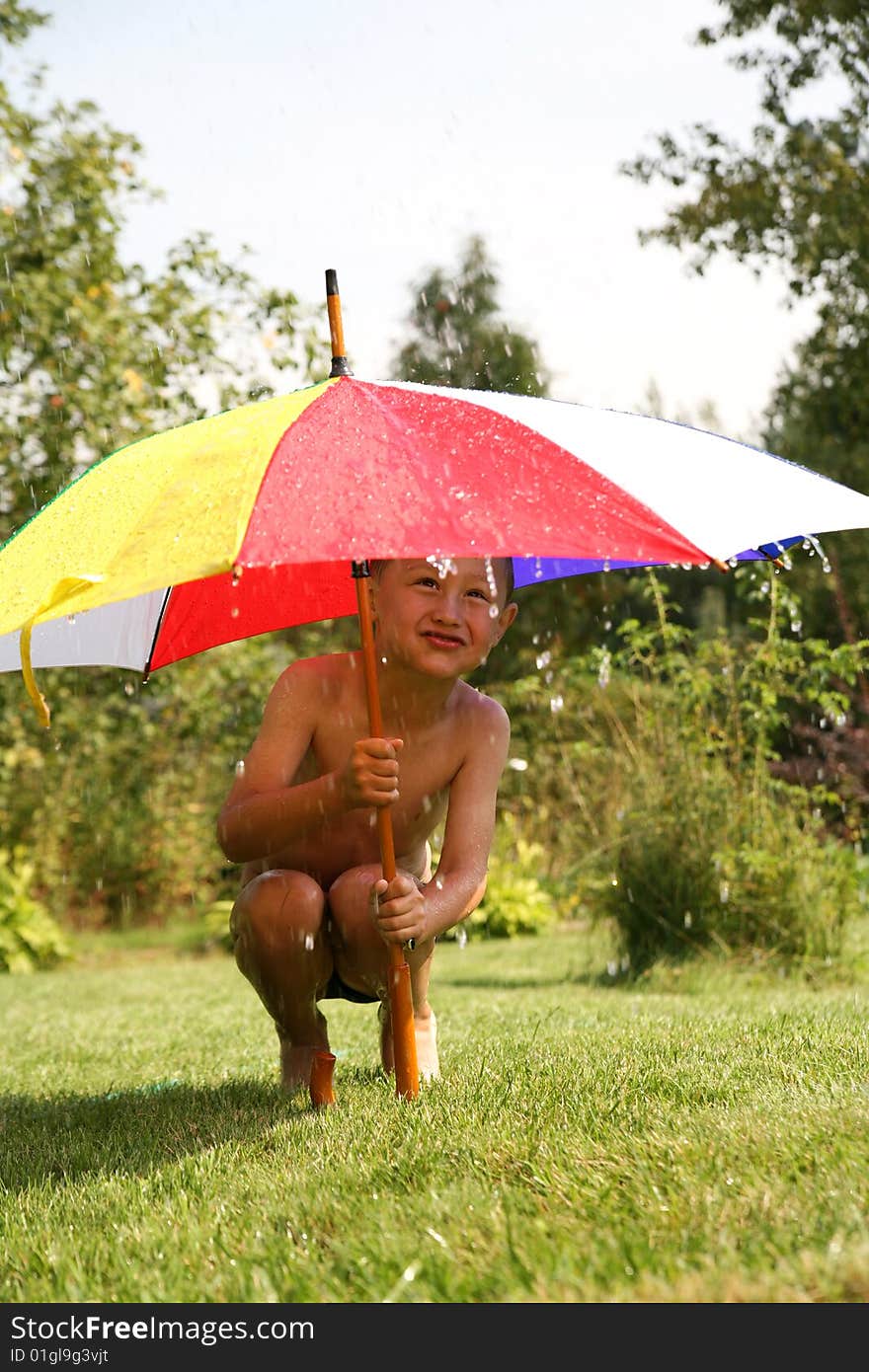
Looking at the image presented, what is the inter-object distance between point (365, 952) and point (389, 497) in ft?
4.43

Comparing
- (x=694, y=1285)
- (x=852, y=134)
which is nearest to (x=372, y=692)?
(x=694, y=1285)

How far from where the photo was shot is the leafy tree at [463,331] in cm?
2545

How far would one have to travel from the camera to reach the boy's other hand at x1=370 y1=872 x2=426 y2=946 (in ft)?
9.99

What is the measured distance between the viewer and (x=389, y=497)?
241 cm

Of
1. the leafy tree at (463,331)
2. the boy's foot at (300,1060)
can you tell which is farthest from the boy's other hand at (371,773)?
the leafy tree at (463,331)

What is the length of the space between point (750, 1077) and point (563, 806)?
8766mm

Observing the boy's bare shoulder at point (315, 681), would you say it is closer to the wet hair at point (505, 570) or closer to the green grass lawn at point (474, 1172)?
the wet hair at point (505, 570)

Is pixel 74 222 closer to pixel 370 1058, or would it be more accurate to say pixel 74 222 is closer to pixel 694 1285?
pixel 370 1058

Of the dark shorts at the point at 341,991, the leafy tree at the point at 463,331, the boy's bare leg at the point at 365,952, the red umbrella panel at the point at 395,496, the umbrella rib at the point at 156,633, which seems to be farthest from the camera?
the leafy tree at the point at 463,331

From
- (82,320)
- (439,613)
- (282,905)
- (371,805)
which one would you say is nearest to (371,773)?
(371,805)

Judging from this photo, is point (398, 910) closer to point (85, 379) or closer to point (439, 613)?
point (439, 613)

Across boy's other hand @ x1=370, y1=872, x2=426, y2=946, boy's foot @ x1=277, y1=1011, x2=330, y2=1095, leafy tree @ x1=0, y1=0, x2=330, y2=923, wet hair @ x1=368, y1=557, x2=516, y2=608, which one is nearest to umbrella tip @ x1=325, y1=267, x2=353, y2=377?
wet hair @ x1=368, y1=557, x2=516, y2=608

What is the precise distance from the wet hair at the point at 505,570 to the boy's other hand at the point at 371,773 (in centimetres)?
48

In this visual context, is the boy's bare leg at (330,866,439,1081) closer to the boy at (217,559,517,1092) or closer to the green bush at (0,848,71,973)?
the boy at (217,559,517,1092)
